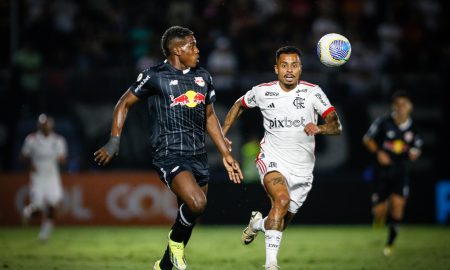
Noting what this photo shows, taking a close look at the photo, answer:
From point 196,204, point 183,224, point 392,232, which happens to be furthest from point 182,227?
point 392,232

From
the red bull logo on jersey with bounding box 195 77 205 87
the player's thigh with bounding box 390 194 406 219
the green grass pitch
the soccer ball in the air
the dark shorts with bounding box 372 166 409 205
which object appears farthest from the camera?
the dark shorts with bounding box 372 166 409 205

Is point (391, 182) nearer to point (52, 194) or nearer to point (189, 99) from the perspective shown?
point (189, 99)

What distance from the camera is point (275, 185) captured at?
10227 millimetres

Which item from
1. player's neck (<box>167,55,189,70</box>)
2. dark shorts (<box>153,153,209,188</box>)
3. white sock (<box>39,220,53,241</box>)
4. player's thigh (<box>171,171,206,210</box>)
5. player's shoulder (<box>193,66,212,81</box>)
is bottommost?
white sock (<box>39,220,53,241</box>)

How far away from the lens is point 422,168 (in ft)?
65.5

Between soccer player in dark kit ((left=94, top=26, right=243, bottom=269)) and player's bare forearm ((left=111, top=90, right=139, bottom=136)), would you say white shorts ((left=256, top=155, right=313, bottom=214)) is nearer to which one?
soccer player in dark kit ((left=94, top=26, right=243, bottom=269))

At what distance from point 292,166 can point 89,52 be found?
36.4 feet

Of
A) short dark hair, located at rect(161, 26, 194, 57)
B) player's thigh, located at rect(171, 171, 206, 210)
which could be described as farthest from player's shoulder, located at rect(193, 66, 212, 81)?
player's thigh, located at rect(171, 171, 206, 210)

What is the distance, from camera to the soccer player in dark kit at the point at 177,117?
9.60m

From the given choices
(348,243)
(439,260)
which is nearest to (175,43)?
(439,260)

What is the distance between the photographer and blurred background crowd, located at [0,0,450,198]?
62.2 feet

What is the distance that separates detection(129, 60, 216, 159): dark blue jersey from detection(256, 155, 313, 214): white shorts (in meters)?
1.08

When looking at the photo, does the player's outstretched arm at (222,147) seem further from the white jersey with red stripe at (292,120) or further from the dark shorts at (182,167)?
the white jersey with red stripe at (292,120)

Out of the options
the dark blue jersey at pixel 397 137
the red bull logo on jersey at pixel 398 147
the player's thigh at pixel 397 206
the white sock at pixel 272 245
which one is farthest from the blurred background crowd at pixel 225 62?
the white sock at pixel 272 245
